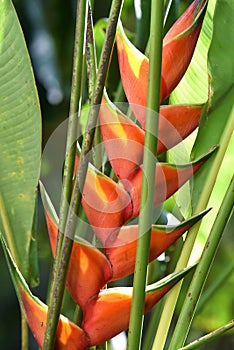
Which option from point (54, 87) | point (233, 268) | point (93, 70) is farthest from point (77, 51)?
point (54, 87)

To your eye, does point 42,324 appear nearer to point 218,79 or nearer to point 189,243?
point 189,243

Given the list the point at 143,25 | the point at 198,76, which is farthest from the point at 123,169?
the point at 143,25

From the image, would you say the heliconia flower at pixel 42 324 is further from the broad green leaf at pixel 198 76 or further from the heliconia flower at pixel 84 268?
the broad green leaf at pixel 198 76

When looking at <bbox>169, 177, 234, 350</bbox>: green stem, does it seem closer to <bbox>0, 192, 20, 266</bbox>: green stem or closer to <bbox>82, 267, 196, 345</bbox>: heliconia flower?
<bbox>82, 267, 196, 345</bbox>: heliconia flower

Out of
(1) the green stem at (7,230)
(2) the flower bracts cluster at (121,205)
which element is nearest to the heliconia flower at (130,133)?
(2) the flower bracts cluster at (121,205)

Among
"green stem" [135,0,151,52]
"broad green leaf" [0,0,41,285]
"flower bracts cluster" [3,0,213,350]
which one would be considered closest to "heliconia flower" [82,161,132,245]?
"flower bracts cluster" [3,0,213,350]

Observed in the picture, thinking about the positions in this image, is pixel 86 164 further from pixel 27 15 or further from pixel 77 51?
pixel 27 15
